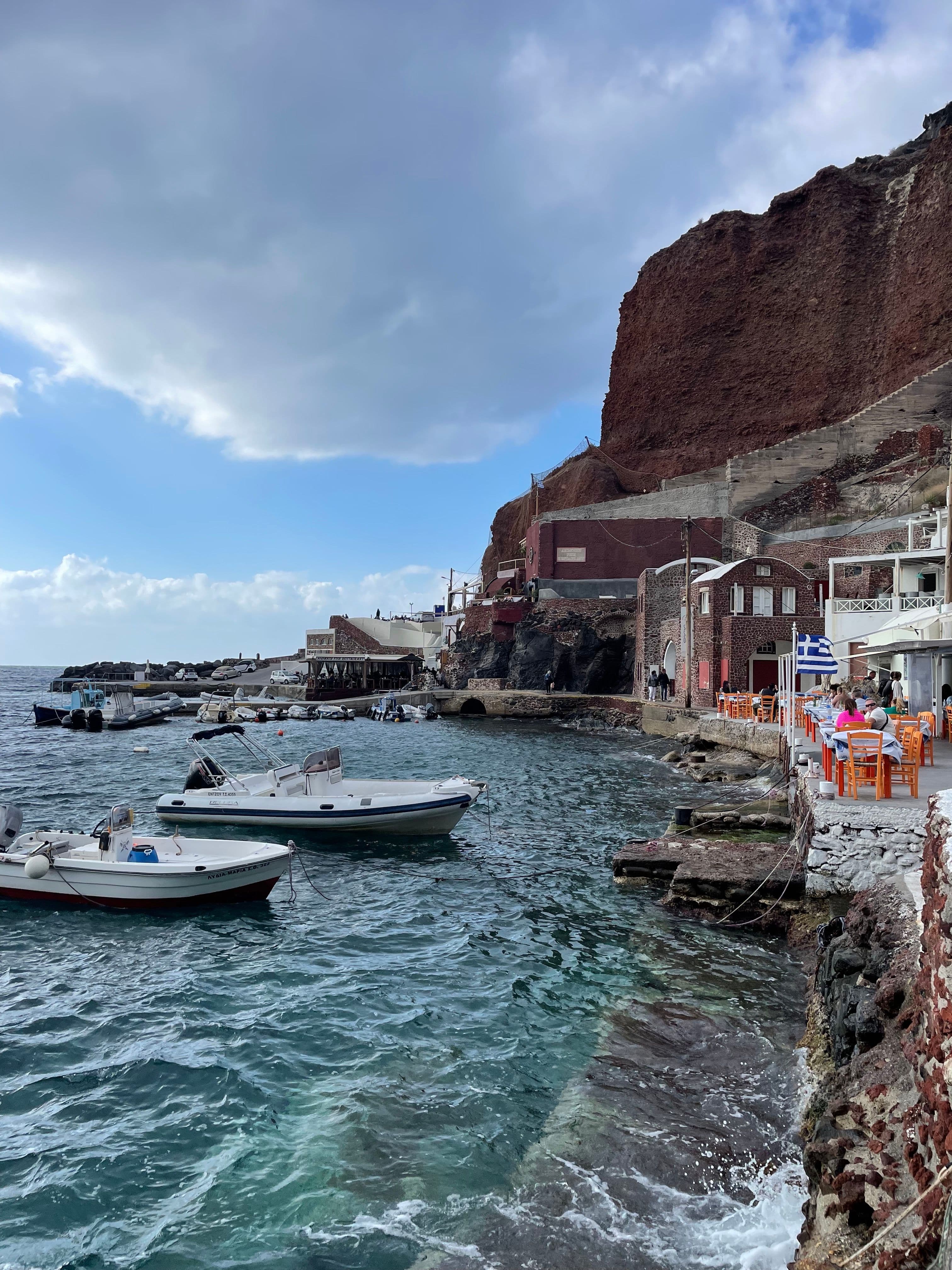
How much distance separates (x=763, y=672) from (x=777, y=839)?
901 inches

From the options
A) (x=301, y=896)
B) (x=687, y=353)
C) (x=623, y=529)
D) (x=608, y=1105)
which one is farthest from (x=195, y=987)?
(x=687, y=353)

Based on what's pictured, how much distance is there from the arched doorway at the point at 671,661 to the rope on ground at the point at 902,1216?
39340 mm

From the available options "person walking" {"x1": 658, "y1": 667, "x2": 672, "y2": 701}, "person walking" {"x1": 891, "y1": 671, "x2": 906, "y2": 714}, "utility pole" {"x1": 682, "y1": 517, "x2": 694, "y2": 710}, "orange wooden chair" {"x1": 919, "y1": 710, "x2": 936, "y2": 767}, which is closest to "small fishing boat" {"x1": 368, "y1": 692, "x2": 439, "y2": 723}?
"person walking" {"x1": 658, "y1": 667, "x2": 672, "y2": 701}

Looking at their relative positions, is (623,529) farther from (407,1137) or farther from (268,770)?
(407,1137)

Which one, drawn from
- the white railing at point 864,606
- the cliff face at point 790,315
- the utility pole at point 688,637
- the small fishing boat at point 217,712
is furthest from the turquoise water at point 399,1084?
the cliff face at point 790,315

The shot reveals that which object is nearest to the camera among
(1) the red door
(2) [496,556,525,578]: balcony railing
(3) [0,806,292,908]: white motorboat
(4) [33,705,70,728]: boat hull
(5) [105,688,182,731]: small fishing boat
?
(3) [0,806,292,908]: white motorboat

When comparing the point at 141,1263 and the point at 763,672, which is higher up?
the point at 763,672

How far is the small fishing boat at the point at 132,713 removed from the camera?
51281 mm

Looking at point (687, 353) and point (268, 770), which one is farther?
point (687, 353)

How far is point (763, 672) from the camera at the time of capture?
3666 cm

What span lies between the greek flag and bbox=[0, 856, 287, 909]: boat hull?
1232 cm

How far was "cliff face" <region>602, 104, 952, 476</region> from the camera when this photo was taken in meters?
60.8

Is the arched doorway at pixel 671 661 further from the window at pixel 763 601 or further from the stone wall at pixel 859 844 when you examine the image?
the stone wall at pixel 859 844

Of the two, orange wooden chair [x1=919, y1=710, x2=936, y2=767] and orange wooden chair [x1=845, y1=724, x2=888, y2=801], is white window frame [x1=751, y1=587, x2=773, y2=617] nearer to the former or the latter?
orange wooden chair [x1=919, y1=710, x2=936, y2=767]
